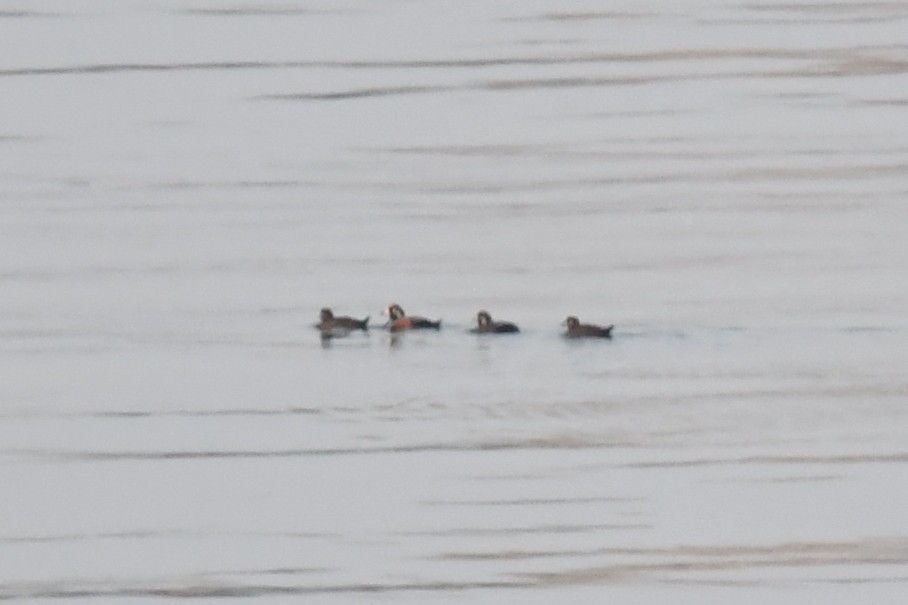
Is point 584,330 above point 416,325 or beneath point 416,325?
beneath

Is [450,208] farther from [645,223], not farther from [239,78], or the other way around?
[239,78]

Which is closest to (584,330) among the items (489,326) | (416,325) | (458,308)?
(489,326)

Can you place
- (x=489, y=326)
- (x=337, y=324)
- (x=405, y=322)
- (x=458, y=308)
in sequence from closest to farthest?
(x=489, y=326) < (x=405, y=322) < (x=337, y=324) < (x=458, y=308)

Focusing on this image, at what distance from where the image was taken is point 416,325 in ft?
44.8

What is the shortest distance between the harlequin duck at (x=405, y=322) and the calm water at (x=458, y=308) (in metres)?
0.09

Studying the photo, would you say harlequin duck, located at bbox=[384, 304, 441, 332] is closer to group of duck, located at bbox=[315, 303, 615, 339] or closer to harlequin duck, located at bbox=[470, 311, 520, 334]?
group of duck, located at bbox=[315, 303, 615, 339]

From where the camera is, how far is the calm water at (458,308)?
1085cm

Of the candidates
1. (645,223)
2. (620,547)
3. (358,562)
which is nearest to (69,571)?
(358,562)

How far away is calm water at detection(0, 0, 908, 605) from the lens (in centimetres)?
1085

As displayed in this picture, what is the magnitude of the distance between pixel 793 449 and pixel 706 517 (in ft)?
2.83

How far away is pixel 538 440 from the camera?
473 inches

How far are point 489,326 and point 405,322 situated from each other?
36cm

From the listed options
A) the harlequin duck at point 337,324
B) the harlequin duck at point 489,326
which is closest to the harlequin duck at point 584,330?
the harlequin duck at point 489,326

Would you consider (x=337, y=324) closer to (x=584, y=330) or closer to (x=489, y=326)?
(x=489, y=326)
